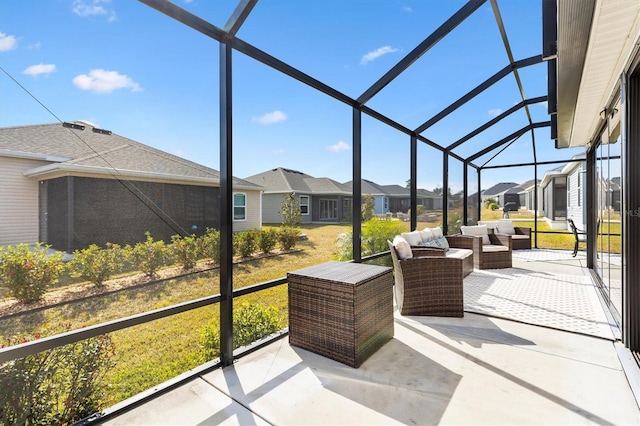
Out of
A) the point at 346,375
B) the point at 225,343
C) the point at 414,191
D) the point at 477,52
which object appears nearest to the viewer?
the point at 346,375

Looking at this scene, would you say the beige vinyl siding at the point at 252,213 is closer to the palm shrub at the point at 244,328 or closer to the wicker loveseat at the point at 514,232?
the palm shrub at the point at 244,328

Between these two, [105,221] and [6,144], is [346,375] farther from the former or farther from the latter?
[6,144]

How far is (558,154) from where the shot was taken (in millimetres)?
9422

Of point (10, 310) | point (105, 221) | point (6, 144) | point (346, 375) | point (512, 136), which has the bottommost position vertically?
point (346, 375)

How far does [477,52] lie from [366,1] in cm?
216

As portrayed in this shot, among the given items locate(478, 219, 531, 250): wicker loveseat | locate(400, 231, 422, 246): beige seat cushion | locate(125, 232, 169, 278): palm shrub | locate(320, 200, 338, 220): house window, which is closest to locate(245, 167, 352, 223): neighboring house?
locate(320, 200, 338, 220): house window

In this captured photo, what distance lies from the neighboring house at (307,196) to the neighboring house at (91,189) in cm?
309

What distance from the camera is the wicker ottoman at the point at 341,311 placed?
2639mm

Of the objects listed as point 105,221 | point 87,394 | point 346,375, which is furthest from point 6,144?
point 346,375

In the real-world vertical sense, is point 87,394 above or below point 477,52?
below

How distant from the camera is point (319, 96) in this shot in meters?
4.41

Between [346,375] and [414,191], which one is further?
[414,191]

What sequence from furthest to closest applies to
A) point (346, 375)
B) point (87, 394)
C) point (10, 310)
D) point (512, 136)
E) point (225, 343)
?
point (512, 136)
point (225, 343)
point (346, 375)
point (10, 310)
point (87, 394)

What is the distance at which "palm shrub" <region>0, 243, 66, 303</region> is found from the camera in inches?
86.0
